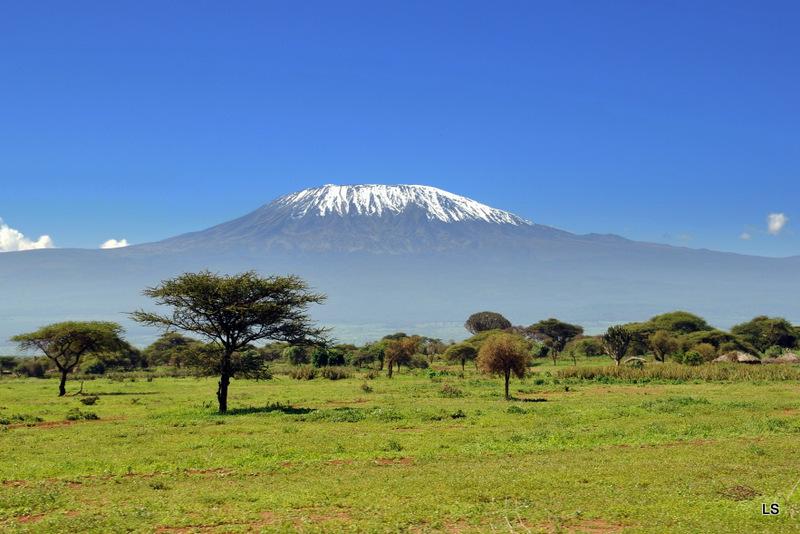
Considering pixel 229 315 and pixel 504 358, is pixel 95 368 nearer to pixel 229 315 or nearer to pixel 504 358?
pixel 229 315

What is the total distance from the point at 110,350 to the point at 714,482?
4619cm

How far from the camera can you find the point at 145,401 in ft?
121

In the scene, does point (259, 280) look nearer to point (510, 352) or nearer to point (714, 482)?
point (510, 352)

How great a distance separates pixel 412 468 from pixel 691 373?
36812 millimetres

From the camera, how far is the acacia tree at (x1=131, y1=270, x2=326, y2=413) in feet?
103

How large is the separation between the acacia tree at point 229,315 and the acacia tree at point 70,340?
15.6 meters

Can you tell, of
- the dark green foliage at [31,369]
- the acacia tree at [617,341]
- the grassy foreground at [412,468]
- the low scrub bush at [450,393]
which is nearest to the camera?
the grassy foreground at [412,468]

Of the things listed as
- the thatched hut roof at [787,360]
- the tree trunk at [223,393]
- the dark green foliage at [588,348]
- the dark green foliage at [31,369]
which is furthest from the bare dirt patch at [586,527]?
the dark green foliage at [588,348]

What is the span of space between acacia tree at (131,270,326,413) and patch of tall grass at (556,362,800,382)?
85.3ft

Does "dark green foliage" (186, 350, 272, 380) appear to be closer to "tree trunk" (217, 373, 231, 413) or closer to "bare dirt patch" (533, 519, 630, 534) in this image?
"tree trunk" (217, 373, 231, 413)

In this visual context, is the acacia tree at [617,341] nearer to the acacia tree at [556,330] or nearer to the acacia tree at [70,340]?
the acacia tree at [556,330]

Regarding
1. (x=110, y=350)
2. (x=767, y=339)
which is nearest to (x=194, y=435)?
(x=110, y=350)

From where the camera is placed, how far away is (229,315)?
3244 centimetres

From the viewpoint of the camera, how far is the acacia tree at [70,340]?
45625 mm
